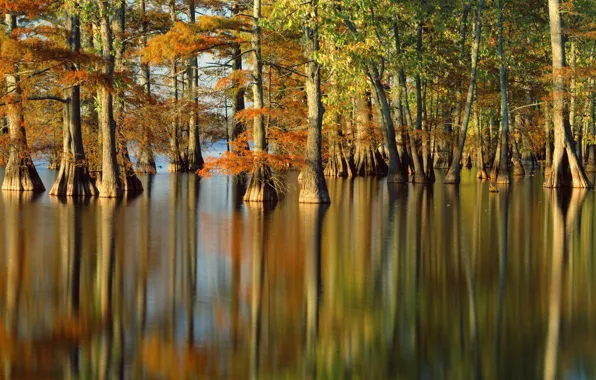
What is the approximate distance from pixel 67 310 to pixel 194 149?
150ft

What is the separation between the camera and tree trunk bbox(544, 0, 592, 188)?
110 ft

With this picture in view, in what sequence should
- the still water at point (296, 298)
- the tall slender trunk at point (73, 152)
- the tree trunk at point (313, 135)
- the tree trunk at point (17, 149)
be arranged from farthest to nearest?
the tree trunk at point (17, 149) < the tall slender trunk at point (73, 152) < the tree trunk at point (313, 135) < the still water at point (296, 298)

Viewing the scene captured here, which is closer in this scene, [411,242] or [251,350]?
[251,350]

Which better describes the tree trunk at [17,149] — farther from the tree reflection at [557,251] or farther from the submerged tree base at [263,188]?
the tree reflection at [557,251]

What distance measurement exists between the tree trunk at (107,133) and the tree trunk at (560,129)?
1665 cm

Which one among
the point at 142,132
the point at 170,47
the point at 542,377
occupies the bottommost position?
the point at 542,377

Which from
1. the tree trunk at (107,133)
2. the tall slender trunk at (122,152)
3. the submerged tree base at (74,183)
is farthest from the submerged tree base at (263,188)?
the tall slender trunk at (122,152)

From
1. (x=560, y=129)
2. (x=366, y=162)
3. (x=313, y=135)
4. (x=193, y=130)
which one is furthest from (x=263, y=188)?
(x=193, y=130)

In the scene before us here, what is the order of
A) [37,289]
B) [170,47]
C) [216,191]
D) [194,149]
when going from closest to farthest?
[37,289]
[170,47]
[216,191]
[194,149]

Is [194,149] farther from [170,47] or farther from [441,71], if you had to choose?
[170,47]

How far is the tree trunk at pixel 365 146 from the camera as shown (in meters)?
45.8

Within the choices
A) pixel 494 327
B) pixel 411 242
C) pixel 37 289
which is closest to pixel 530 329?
pixel 494 327

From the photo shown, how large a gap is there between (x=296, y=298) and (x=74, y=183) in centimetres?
1916

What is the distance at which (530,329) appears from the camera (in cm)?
931
